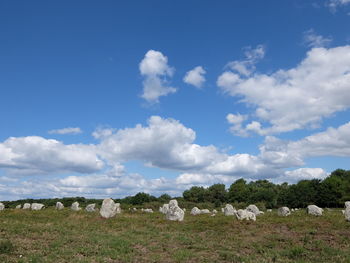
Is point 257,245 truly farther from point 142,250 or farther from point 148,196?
point 148,196

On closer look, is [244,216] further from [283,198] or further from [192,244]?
[283,198]

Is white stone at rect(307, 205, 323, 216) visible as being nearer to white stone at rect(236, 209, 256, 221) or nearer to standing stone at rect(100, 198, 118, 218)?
white stone at rect(236, 209, 256, 221)

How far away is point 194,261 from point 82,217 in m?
22.0

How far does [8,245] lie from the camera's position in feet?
55.8

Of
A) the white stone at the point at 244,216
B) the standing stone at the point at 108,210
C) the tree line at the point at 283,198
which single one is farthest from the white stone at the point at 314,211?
the tree line at the point at 283,198

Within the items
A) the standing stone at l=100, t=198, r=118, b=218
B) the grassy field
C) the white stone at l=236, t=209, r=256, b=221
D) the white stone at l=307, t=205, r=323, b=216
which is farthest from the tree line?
the grassy field

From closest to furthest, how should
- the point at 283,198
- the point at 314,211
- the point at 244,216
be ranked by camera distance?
the point at 244,216, the point at 314,211, the point at 283,198

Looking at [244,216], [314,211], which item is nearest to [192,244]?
[244,216]

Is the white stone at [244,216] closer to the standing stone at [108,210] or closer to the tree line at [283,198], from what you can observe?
the standing stone at [108,210]

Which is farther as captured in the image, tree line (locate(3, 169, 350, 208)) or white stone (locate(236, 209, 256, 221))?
tree line (locate(3, 169, 350, 208))

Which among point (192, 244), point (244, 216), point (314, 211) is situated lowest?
point (192, 244)

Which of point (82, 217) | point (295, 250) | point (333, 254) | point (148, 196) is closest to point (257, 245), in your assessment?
point (295, 250)

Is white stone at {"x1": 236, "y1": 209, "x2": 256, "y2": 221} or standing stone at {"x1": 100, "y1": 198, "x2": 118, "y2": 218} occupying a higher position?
standing stone at {"x1": 100, "y1": 198, "x2": 118, "y2": 218}

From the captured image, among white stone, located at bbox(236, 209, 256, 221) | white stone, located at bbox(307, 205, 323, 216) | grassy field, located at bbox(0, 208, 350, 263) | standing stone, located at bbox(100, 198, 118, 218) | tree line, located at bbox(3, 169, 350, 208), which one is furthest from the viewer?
tree line, located at bbox(3, 169, 350, 208)
